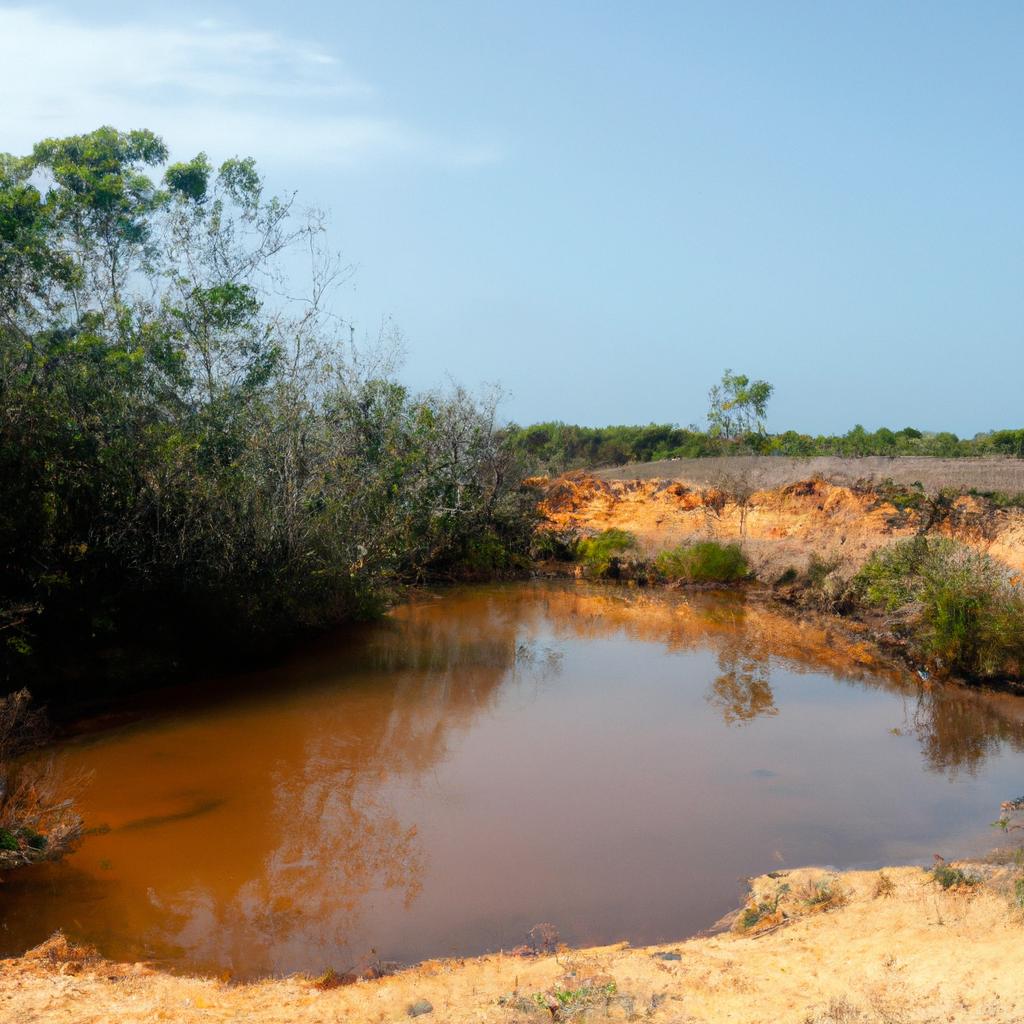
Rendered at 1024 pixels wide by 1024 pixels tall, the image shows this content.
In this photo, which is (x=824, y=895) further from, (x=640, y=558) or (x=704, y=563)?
(x=640, y=558)

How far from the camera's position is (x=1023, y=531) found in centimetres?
1617

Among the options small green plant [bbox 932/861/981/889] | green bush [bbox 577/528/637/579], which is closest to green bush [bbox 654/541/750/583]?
green bush [bbox 577/528/637/579]

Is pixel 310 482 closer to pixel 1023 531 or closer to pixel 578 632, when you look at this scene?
pixel 578 632

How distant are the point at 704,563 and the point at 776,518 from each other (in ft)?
10.6

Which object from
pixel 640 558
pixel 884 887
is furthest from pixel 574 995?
pixel 640 558

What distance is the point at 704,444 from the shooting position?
34344mm

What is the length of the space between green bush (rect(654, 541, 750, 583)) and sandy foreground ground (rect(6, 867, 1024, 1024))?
13.0m

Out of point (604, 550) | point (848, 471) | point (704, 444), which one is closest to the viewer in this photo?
point (604, 550)

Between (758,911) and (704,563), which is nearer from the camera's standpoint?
(758,911)

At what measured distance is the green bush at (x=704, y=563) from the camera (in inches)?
752

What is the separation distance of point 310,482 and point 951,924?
Answer: 30.3 ft

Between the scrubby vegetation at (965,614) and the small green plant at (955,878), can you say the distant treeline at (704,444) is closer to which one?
the scrubby vegetation at (965,614)

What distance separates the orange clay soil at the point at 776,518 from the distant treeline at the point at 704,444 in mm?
2385

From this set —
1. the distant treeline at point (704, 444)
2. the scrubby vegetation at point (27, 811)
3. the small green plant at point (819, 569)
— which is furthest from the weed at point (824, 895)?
the distant treeline at point (704, 444)
